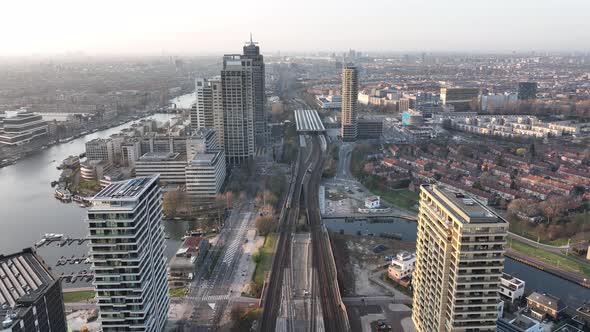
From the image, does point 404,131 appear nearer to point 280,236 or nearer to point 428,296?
point 280,236

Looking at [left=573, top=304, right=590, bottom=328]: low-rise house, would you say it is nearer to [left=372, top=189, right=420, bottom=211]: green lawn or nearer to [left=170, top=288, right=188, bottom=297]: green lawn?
[left=372, top=189, right=420, bottom=211]: green lawn

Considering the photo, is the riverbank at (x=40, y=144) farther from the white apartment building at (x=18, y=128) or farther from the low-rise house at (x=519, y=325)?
the low-rise house at (x=519, y=325)

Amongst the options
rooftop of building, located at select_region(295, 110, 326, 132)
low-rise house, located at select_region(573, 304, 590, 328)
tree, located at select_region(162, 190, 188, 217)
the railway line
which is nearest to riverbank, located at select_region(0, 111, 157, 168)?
tree, located at select_region(162, 190, 188, 217)

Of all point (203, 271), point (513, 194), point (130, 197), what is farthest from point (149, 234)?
point (513, 194)

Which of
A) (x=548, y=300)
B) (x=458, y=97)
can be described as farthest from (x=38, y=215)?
(x=458, y=97)

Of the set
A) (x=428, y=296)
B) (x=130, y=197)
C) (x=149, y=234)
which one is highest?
(x=130, y=197)

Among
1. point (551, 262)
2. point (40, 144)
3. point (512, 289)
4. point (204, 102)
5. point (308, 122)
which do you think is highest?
point (204, 102)

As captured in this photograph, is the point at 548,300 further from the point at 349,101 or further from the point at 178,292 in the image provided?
the point at 349,101
